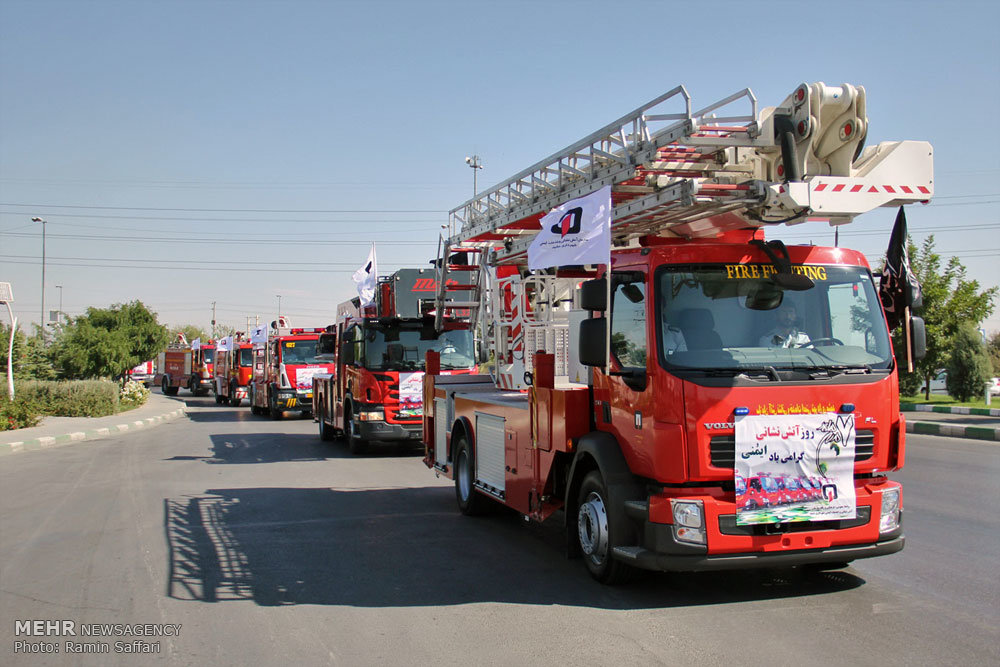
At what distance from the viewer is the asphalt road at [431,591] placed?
15.8 ft

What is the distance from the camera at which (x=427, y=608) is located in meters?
5.68

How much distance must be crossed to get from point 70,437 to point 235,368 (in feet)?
52.0

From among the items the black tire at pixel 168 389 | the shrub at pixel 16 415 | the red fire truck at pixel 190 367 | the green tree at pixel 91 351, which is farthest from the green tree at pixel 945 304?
the black tire at pixel 168 389

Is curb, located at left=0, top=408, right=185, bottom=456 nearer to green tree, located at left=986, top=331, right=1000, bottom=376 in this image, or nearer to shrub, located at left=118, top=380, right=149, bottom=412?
shrub, located at left=118, top=380, right=149, bottom=412

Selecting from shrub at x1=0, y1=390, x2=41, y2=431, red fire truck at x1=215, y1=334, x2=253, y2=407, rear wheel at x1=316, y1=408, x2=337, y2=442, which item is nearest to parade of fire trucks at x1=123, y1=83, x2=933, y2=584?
rear wheel at x1=316, y1=408, x2=337, y2=442

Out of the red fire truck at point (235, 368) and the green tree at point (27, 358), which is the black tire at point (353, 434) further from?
the red fire truck at point (235, 368)

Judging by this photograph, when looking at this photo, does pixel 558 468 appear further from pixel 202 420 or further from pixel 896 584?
pixel 202 420

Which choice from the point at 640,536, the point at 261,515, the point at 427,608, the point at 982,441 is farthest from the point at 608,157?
the point at 982,441

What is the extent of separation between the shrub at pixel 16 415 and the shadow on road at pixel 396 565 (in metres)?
13.7

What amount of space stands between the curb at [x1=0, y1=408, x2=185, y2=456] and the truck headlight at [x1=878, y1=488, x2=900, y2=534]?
17.2 metres

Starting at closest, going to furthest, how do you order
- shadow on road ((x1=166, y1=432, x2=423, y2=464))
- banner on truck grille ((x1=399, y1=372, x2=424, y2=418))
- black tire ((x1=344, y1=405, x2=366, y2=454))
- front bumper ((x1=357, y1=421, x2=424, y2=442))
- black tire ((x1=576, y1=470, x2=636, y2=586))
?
1. black tire ((x1=576, y1=470, x2=636, y2=586))
2. front bumper ((x1=357, y1=421, x2=424, y2=442))
3. banner on truck grille ((x1=399, y1=372, x2=424, y2=418))
4. shadow on road ((x1=166, y1=432, x2=423, y2=464))
5. black tire ((x1=344, y1=405, x2=366, y2=454))

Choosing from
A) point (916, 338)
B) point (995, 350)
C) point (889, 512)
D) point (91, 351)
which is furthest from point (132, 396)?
point (995, 350)

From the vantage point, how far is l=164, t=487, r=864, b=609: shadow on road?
19.5 ft

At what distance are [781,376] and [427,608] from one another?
2.89 m
